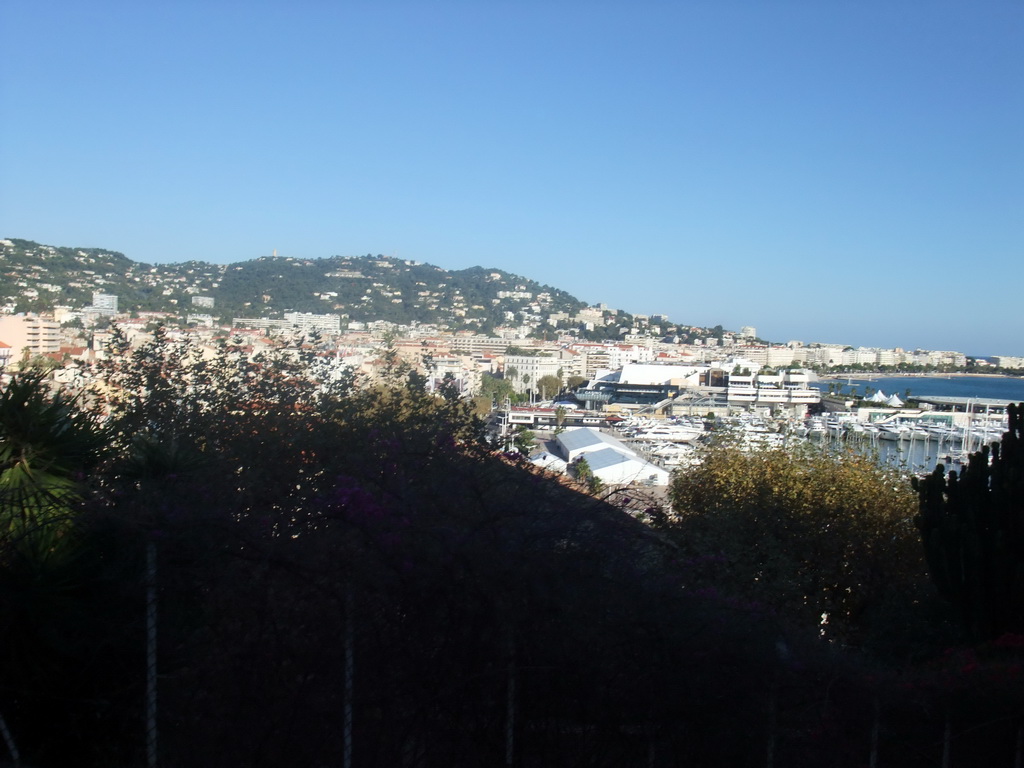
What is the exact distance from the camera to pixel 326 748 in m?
2.62

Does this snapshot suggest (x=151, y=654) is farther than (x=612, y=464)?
No

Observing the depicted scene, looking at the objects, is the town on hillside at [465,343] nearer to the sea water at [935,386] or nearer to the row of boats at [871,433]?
the row of boats at [871,433]

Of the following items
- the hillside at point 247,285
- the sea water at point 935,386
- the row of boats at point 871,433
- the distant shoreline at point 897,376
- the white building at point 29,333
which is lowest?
the row of boats at point 871,433

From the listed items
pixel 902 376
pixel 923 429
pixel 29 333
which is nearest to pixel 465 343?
pixel 923 429

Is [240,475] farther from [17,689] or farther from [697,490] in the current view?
[697,490]

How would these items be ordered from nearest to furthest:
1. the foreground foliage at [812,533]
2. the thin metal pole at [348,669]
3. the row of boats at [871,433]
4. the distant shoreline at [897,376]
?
the thin metal pole at [348,669] < the foreground foliage at [812,533] < the row of boats at [871,433] < the distant shoreline at [897,376]

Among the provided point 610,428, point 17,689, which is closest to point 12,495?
point 17,689

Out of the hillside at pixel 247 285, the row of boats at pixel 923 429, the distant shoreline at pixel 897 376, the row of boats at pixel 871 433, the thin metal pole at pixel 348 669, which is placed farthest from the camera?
the distant shoreline at pixel 897 376

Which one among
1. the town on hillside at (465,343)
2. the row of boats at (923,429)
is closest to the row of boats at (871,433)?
the row of boats at (923,429)

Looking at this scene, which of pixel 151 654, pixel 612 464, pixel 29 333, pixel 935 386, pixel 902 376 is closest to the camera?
pixel 151 654

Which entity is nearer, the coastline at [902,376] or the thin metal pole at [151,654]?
the thin metal pole at [151,654]

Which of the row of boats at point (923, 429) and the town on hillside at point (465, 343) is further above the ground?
the town on hillside at point (465, 343)

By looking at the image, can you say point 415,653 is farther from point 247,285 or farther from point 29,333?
point 247,285

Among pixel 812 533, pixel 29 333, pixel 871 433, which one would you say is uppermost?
pixel 29 333
